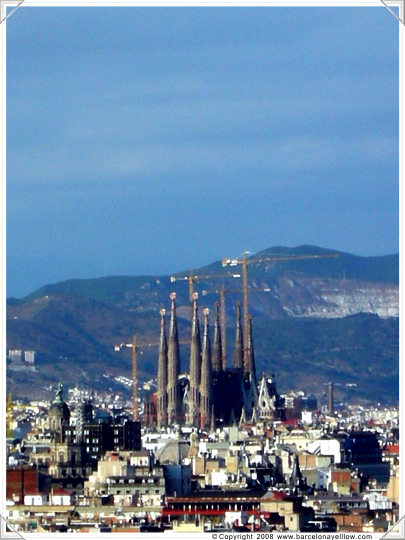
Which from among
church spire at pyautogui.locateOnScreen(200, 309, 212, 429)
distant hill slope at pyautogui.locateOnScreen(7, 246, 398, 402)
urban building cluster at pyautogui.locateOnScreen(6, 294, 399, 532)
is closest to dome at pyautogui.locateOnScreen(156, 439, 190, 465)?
urban building cluster at pyautogui.locateOnScreen(6, 294, 399, 532)

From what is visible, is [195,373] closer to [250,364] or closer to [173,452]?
[250,364]

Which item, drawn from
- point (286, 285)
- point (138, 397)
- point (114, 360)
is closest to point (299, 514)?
point (138, 397)

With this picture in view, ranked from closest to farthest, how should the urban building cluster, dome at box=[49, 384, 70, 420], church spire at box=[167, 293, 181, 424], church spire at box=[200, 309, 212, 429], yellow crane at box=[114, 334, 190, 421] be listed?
the urban building cluster < dome at box=[49, 384, 70, 420] < church spire at box=[200, 309, 212, 429] < church spire at box=[167, 293, 181, 424] < yellow crane at box=[114, 334, 190, 421]

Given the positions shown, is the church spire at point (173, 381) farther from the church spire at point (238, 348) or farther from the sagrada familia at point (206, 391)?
the church spire at point (238, 348)

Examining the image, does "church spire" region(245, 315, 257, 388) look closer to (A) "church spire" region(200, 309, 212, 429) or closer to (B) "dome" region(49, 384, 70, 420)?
(A) "church spire" region(200, 309, 212, 429)

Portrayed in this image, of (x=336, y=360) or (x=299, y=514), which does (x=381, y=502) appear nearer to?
(x=299, y=514)

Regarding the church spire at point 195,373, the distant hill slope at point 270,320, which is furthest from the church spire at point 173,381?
the distant hill slope at point 270,320
